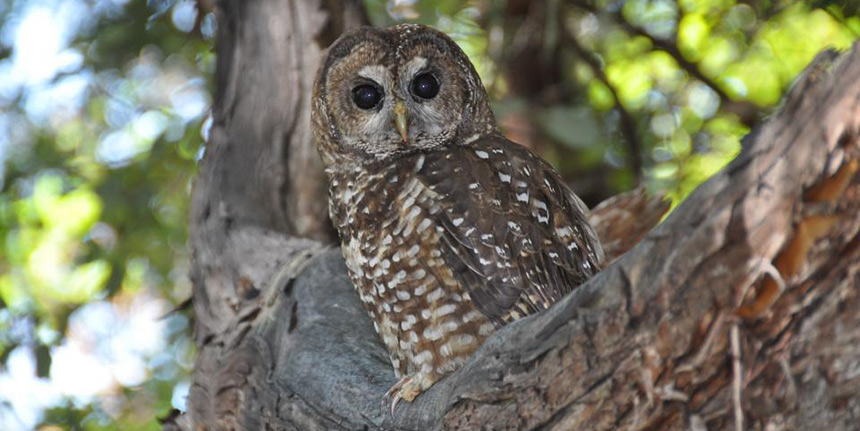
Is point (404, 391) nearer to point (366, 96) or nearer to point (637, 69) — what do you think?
point (366, 96)

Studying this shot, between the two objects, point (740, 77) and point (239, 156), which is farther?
point (740, 77)

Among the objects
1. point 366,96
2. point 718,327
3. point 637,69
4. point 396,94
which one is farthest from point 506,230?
point 637,69

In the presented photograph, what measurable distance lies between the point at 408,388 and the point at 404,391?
1 centimetres

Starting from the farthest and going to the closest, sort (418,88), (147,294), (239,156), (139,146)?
(147,294) → (139,146) → (239,156) → (418,88)

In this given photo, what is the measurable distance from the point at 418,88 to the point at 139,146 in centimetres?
210

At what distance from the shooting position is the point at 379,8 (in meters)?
3.79

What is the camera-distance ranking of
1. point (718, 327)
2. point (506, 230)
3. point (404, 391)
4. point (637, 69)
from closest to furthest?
point (718, 327) → point (404, 391) → point (506, 230) → point (637, 69)

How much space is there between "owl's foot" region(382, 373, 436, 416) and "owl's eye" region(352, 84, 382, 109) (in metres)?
1.05

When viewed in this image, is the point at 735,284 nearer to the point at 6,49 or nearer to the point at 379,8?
the point at 379,8

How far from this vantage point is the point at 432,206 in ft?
8.41

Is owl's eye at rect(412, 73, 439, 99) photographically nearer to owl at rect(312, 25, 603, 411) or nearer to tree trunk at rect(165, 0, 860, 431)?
owl at rect(312, 25, 603, 411)

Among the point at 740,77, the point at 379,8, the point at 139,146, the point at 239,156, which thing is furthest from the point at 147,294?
the point at 740,77

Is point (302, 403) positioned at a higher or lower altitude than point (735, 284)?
lower

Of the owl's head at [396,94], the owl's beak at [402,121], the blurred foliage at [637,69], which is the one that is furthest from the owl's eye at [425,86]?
the blurred foliage at [637,69]
